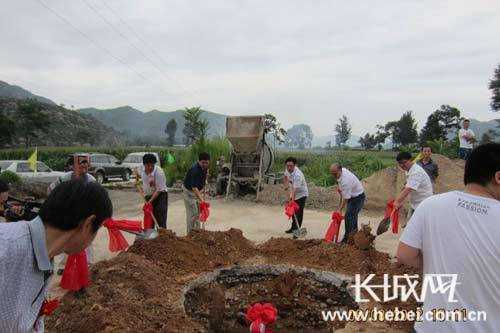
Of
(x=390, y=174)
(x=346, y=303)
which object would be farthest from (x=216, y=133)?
(x=346, y=303)

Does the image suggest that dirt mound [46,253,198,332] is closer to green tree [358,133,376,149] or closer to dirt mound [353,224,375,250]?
dirt mound [353,224,375,250]

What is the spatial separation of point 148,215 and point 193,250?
1.14 m

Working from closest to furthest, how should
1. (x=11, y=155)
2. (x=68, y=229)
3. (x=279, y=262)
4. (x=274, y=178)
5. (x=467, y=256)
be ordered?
(x=68, y=229)
(x=467, y=256)
(x=279, y=262)
(x=274, y=178)
(x=11, y=155)

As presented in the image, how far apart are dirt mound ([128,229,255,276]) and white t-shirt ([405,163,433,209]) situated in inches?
108

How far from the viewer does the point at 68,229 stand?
4.97 feet

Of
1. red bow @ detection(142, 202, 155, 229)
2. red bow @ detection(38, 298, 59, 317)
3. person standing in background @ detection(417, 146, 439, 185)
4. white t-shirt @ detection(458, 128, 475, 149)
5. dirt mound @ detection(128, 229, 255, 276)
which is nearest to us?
red bow @ detection(38, 298, 59, 317)

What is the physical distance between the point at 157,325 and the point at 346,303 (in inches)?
97.2

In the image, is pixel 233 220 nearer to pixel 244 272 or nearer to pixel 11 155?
pixel 244 272

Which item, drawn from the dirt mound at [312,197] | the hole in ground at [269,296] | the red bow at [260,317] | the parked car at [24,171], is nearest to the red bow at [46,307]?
the red bow at [260,317]

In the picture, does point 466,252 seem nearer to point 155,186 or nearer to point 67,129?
point 155,186

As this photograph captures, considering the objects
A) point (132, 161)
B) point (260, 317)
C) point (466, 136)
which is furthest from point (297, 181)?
Answer: point (132, 161)

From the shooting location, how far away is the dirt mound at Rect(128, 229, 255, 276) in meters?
6.25

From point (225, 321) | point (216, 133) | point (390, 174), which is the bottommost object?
point (225, 321)

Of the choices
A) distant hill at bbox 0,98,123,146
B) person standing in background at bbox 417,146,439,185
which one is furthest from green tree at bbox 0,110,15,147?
person standing in background at bbox 417,146,439,185
